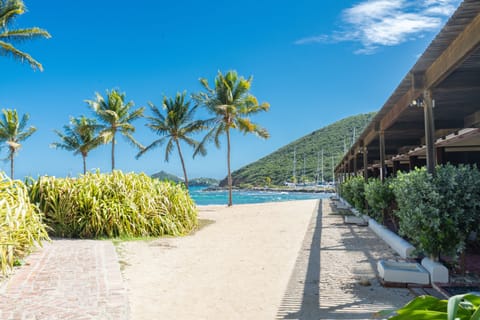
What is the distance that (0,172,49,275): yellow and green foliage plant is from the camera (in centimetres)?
511

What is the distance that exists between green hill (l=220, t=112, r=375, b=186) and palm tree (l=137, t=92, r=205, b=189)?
176ft

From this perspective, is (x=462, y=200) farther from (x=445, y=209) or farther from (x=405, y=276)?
(x=405, y=276)

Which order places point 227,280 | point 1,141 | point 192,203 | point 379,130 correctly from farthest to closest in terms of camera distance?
point 1,141
point 192,203
point 379,130
point 227,280

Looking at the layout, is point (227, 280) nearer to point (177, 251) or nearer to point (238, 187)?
point (177, 251)

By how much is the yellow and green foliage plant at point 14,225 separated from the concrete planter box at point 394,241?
6.11 metres

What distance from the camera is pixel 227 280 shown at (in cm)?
534

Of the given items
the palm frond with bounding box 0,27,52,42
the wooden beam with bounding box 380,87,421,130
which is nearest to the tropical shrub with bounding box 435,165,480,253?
the wooden beam with bounding box 380,87,421,130

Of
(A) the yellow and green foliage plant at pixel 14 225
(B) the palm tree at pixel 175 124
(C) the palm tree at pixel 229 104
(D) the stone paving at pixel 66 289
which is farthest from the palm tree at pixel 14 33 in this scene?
(D) the stone paving at pixel 66 289

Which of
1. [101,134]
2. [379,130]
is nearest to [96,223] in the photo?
[379,130]

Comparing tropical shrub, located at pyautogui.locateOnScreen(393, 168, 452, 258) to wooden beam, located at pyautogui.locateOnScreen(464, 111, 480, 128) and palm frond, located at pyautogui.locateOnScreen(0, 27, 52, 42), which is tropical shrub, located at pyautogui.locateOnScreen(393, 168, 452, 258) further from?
palm frond, located at pyautogui.locateOnScreen(0, 27, 52, 42)

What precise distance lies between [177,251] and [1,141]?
28619 mm

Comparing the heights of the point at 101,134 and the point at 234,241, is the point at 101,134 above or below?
above

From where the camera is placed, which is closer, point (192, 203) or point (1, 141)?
point (192, 203)

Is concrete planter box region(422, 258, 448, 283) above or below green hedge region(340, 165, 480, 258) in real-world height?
below
